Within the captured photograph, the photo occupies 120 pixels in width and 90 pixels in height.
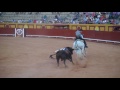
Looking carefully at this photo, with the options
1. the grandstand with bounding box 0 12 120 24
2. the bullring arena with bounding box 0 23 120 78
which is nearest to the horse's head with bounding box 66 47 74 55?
the bullring arena with bounding box 0 23 120 78

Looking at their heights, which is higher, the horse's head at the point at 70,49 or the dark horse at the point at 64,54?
the horse's head at the point at 70,49

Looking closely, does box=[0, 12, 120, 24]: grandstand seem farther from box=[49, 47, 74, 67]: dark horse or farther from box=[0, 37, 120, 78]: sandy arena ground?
box=[49, 47, 74, 67]: dark horse

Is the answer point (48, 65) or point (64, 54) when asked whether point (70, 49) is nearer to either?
point (64, 54)

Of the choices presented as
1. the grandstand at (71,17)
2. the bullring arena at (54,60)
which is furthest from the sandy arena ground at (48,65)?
the grandstand at (71,17)

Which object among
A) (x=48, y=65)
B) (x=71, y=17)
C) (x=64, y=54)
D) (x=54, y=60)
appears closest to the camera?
(x=64, y=54)

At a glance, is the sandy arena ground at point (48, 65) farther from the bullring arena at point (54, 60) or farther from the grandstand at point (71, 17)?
the grandstand at point (71, 17)

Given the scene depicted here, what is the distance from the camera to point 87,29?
8.21 meters

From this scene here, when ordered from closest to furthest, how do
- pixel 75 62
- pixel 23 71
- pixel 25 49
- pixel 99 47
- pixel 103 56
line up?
pixel 23 71
pixel 75 62
pixel 103 56
pixel 25 49
pixel 99 47

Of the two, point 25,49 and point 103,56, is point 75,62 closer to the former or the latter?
point 103,56

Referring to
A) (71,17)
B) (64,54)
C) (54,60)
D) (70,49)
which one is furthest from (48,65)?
(71,17)
